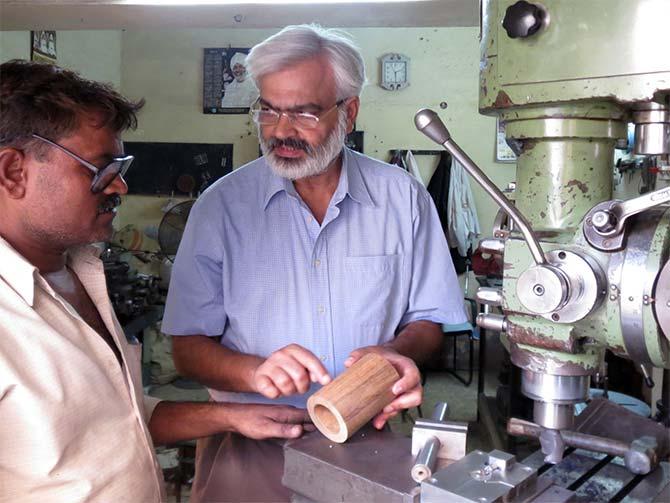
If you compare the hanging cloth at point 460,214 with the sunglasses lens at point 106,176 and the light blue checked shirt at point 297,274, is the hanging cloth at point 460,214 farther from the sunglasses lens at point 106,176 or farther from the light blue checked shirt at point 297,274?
the sunglasses lens at point 106,176

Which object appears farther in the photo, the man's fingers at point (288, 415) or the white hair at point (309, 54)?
the white hair at point (309, 54)

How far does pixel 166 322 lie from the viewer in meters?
1.81

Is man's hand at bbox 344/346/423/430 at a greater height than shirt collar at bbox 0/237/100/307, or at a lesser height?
lesser

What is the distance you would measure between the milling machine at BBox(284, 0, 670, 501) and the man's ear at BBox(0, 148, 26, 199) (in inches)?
30.0

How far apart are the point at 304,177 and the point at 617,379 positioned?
3057 mm

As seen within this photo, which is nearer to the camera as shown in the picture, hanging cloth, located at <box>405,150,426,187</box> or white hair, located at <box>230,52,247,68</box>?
hanging cloth, located at <box>405,150,426,187</box>

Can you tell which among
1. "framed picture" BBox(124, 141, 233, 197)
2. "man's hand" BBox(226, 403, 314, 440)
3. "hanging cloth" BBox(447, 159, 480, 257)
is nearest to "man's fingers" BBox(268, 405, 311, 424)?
"man's hand" BBox(226, 403, 314, 440)

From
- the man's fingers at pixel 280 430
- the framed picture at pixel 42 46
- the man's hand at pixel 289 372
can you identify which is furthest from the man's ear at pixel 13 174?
the framed picture at pixel 42 46

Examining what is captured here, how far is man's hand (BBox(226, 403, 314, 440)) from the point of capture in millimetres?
1397

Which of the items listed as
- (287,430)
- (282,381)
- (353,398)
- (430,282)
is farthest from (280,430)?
(430,282)

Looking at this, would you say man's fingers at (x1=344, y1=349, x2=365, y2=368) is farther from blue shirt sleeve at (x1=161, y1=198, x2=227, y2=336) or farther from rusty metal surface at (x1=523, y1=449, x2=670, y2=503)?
blue shirt sleeve at (x1=161, y1=198, x2=227, y2=336)

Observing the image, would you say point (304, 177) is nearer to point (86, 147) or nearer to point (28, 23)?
point (86, 147)

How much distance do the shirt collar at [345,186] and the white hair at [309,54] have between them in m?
0.22

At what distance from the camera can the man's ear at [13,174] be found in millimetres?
1184
